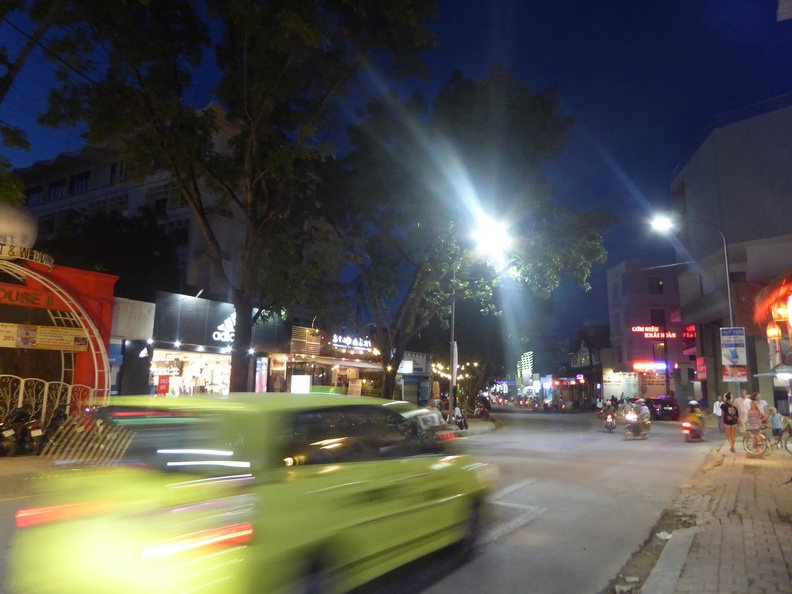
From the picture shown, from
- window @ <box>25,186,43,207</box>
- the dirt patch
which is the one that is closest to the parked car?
the dirt patch

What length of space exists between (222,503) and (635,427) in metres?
22.4

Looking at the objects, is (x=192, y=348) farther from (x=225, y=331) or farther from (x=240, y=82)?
(x=240, y=82)

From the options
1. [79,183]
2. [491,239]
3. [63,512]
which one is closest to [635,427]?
[491,239]

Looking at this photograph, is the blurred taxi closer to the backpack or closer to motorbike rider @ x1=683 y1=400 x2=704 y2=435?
the backpack

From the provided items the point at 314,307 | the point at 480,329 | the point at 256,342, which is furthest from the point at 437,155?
the point at 480,329

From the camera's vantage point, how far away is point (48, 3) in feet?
41.9

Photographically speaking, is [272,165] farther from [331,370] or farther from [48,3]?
[331,370]

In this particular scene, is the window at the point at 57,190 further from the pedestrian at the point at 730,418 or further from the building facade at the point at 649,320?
the building facade at the point at 649,320

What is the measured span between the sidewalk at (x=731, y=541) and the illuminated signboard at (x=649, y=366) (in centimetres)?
4830

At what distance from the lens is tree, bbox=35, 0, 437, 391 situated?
1405cm

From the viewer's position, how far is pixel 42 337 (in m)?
15.9

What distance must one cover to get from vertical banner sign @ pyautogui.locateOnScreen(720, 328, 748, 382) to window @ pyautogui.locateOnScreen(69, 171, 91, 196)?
38667mm

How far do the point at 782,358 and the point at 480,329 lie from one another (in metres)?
24.7

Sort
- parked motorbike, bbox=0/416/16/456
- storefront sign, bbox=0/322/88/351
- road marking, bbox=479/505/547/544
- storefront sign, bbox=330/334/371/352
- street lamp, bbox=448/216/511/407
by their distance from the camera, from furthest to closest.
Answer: storefront sign, bbox=330/334/371/352 → street lamp, bbox=448/216/511/407 → storefront sign, bbox=0/322/88/351 → parked motorbike, bbox=0/416/16/456 → road marking, bbox=479/505/547/544
